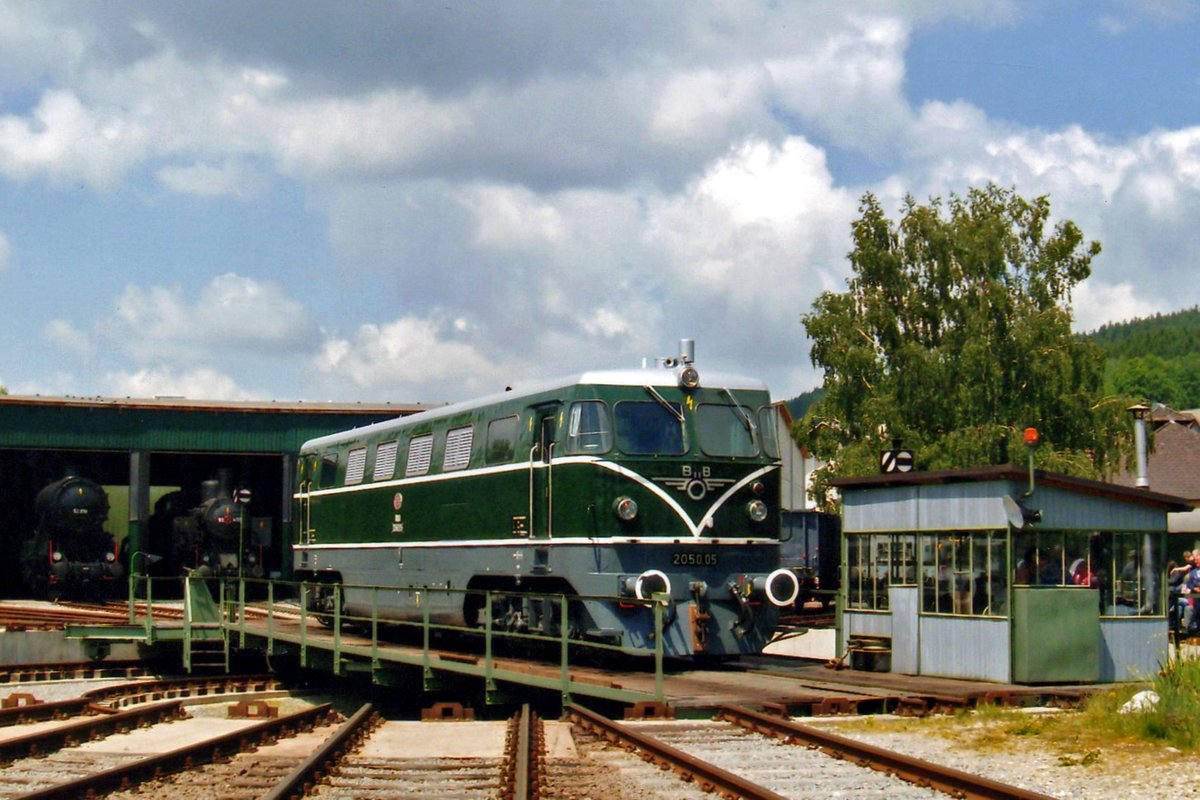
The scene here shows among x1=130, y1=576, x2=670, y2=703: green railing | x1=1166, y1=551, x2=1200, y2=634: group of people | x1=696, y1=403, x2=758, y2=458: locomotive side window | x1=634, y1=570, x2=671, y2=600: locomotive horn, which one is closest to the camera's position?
x1=130, y1=576, x2=670, y2=703: green railing

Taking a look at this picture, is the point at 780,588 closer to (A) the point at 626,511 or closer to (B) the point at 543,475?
(A) the point at 626,511

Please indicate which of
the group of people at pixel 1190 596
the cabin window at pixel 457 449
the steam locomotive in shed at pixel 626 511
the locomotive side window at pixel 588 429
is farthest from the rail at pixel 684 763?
the group of people at pixel 1190 596

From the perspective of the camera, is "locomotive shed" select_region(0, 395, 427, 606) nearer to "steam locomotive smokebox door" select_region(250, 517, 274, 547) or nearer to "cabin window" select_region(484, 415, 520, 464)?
"steam locomotive smokebox door" select_region(250, 517, 274, 547)

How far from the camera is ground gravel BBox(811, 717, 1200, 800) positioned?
9.88 meters

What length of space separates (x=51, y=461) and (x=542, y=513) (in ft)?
105

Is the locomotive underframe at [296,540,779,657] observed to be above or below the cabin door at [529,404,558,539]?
below

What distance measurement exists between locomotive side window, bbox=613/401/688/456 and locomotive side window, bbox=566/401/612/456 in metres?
0.15

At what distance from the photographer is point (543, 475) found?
16969 mm

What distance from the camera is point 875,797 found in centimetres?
943

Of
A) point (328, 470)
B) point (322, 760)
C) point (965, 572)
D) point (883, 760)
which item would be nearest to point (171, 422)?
point (328, 470)

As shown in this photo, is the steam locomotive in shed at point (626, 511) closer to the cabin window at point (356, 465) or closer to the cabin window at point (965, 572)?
the cabin window at point (965, 572)

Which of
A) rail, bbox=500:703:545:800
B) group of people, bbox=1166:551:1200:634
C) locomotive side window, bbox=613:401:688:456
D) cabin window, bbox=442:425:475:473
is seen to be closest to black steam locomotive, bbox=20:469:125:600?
cabin window, bbox=442:425:475:473

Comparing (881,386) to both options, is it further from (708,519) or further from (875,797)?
(875,797)

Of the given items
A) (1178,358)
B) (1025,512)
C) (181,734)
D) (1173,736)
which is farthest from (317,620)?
(1178,358)
